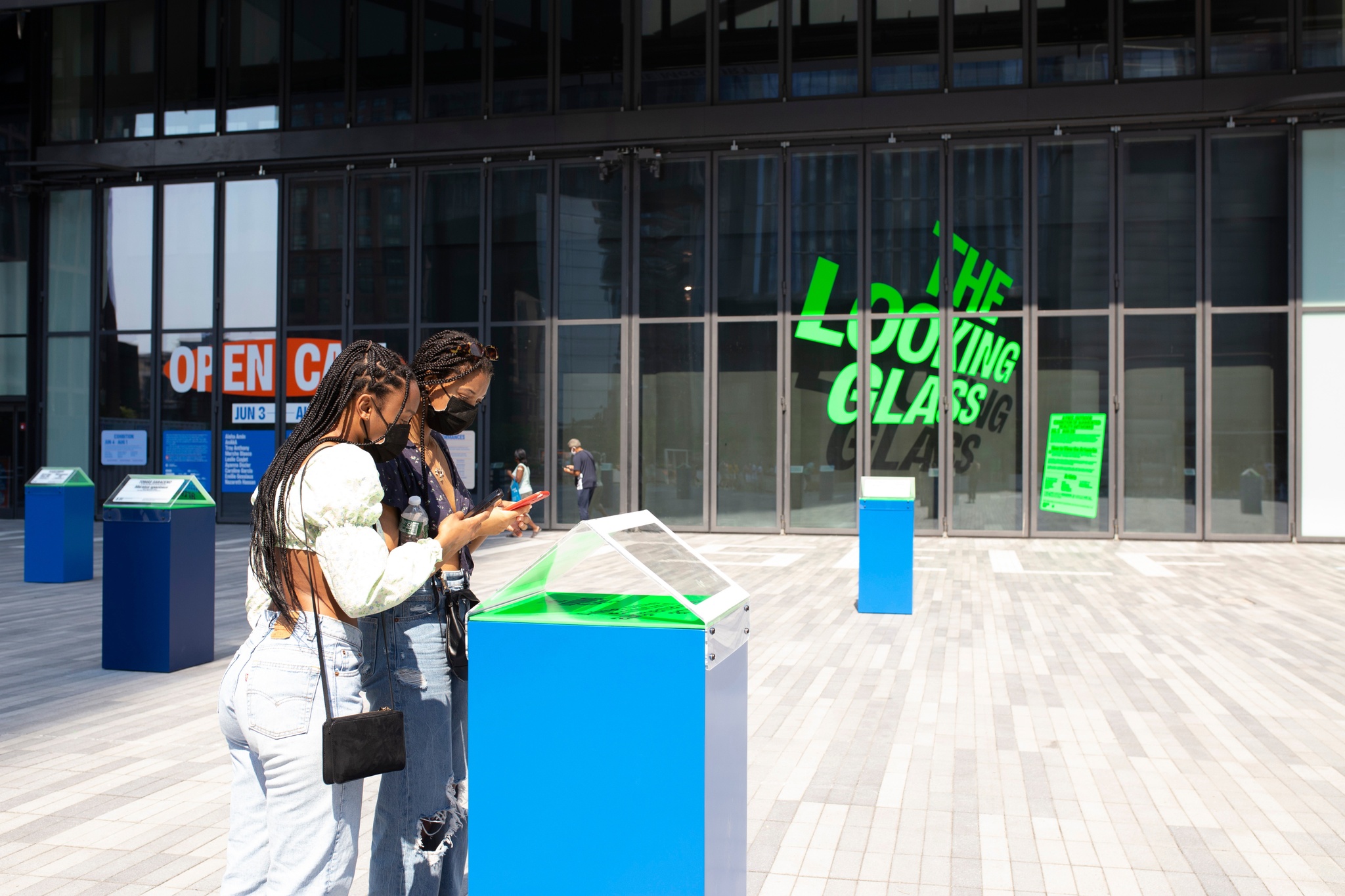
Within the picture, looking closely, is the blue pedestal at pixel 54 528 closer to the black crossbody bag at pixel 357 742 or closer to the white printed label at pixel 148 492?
the white printed label at pixel 148 492

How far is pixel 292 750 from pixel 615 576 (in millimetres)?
840

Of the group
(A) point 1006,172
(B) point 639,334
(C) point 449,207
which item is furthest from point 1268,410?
(C) point 449,207

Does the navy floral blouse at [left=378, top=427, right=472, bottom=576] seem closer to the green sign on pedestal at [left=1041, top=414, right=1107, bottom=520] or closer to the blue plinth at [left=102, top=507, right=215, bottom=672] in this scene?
the blue plinth at [left=102, top=507, right=215, bottom=672]

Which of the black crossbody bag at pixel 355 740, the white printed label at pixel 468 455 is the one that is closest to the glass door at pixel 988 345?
the white printed label at pixel 468 455

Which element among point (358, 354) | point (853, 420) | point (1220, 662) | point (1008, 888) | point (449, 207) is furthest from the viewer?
point (449, 207)

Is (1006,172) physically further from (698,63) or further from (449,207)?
(449,207)

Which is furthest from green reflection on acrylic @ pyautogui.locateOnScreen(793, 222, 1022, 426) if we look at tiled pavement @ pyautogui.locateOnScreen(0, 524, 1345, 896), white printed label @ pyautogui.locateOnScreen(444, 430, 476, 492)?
tiled pavement @ pyautogui.locateOnScreen(0, 524, 1345, 896)

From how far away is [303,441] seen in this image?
2.48 metres

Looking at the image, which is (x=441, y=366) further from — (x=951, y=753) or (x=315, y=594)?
(x=951, y=753)

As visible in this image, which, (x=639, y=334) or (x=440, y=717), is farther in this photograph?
(x=639, y=334)

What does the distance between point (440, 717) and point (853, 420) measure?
15.3 meters

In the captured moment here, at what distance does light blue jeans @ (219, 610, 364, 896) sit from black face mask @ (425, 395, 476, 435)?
2.67 ft

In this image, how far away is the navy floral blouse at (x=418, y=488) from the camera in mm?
2814

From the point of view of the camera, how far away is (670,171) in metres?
18.4
